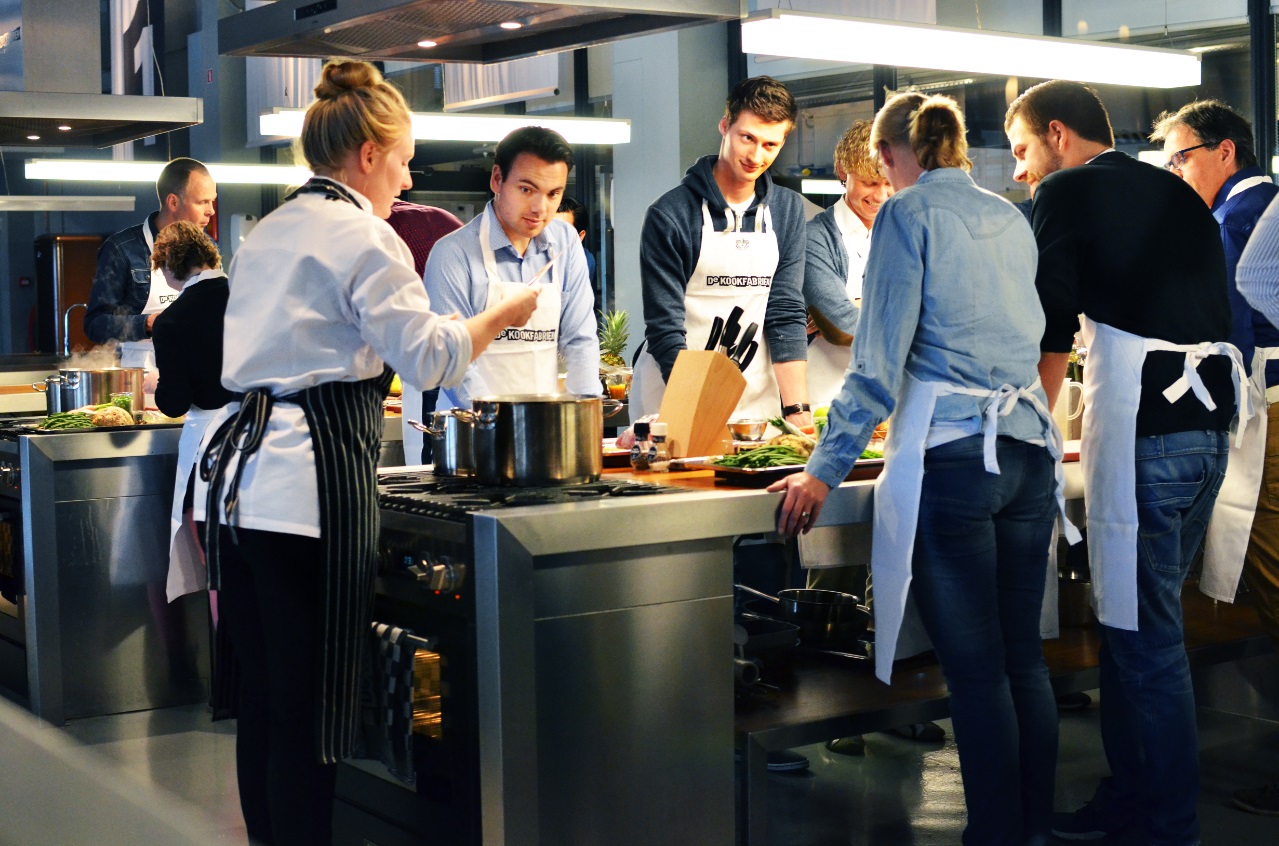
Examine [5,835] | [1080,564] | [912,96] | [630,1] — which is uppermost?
[630,1]

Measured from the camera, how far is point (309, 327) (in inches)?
91.9

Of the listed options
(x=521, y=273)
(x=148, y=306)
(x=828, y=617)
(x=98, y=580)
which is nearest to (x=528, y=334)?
(x=521, y=273)

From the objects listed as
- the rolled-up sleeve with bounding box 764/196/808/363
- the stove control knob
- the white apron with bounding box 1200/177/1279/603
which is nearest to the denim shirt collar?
the white apron with bounding box 1200/177/1279/603

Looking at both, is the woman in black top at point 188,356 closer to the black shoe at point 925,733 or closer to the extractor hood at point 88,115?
the extractor hood at point 88,115

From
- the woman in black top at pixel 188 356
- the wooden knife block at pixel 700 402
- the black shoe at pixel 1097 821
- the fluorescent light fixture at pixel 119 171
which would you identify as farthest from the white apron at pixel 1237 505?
the fluorescent light fixture at pixel 119 171

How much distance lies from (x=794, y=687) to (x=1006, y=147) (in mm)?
5201

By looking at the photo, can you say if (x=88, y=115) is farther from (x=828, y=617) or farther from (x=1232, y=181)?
(x=1232, y=181)

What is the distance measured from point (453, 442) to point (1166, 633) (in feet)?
5.08

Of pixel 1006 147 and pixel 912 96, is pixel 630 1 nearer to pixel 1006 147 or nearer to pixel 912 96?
pixel 912 96

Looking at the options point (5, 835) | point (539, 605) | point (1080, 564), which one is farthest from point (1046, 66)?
point (5, 835)

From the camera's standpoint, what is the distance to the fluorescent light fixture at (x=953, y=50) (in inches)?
147

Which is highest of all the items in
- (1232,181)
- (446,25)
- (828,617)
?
(446,25)

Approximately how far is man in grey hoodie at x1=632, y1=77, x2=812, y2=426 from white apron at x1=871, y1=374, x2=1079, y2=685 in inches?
35.1

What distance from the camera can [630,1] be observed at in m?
3.16
